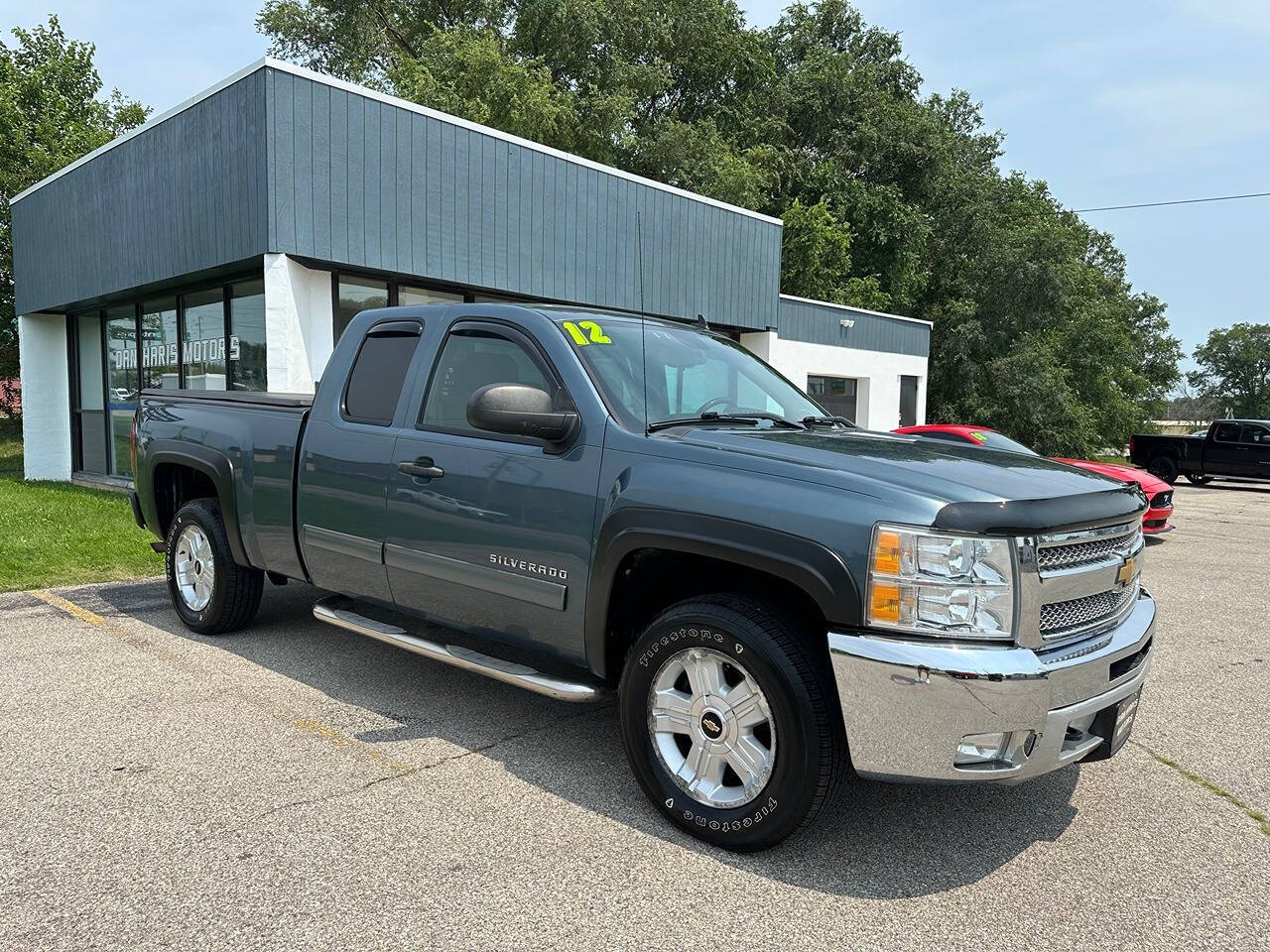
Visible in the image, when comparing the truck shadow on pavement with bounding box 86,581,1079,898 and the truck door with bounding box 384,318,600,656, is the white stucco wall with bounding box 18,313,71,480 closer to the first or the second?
the truck shadow on pavement with bounding box 86,581,1079,898

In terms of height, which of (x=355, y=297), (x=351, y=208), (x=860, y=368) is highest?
(x=351, y=208)

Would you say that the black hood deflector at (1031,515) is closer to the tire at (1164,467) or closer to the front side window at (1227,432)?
the tire at (1164,467)

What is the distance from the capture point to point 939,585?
2.79 metres

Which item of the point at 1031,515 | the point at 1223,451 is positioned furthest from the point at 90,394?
the point at 1223,451

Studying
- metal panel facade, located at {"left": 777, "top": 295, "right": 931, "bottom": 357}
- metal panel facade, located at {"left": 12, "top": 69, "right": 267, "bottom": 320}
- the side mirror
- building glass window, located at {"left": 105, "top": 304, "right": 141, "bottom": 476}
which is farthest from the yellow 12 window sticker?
metal panel facade, located at {"left": 777, "top": 295, "right": 931, "bottom": 357}

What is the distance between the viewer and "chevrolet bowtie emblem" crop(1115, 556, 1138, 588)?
10.8ft

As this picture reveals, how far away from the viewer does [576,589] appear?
3.58m

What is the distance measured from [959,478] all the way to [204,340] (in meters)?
12.1

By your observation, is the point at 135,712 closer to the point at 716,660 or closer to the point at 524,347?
the point at 524,347

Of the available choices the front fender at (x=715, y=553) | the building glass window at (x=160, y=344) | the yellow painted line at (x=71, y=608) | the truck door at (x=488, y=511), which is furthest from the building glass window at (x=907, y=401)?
the front fender at (x=715, y=553)

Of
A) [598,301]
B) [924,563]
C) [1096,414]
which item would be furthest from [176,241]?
[1096,414]

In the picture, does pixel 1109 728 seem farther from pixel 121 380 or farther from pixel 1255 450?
pixel 1255 450

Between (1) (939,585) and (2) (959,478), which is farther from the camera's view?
(2) (959,478)

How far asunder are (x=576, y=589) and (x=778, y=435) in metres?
1.03
